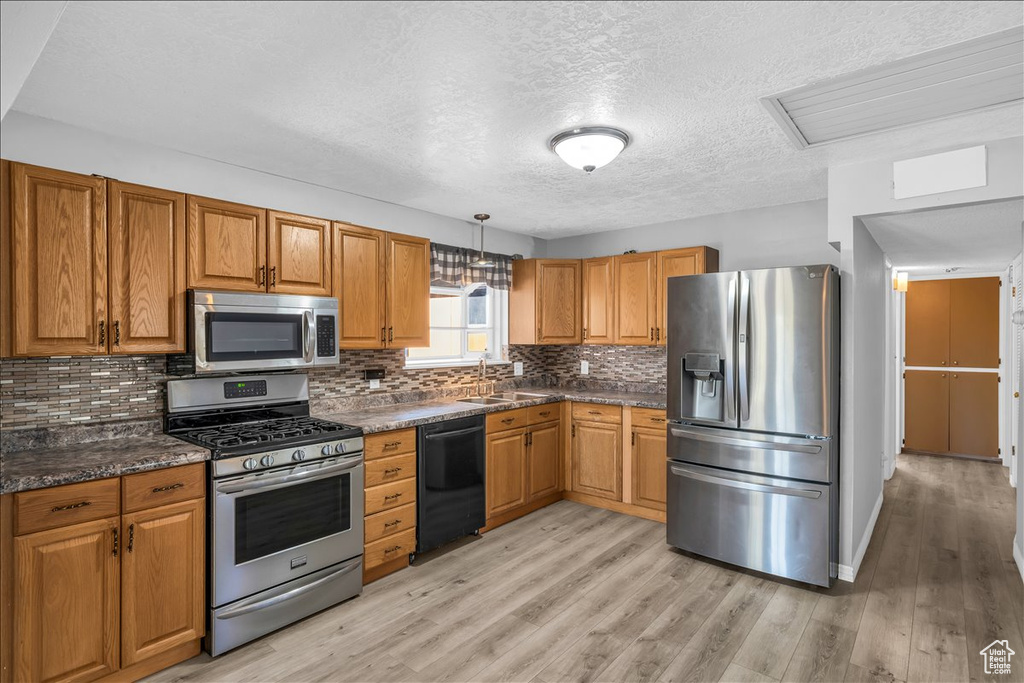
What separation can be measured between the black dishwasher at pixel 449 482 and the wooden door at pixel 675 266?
172cm

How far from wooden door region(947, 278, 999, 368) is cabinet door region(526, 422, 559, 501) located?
5.06 meters

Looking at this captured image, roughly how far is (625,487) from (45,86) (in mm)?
4137

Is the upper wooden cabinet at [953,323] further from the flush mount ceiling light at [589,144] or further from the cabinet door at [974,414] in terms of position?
the flush mount ceiling light at [589,144]

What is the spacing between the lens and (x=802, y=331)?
118 inches

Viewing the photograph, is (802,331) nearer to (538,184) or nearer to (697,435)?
(697,435)

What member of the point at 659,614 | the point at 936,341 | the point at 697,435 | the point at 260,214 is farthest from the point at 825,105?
the point at 936,341

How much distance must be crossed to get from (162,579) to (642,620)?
88.7 inches

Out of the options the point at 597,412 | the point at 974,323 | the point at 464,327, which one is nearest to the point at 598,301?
the point at 597,412

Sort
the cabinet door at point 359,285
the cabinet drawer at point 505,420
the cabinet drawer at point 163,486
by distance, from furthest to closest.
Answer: the cabinet drawer at point 505,420, the cabinet door at point 359,285, the cabinet drawer at point 163,486

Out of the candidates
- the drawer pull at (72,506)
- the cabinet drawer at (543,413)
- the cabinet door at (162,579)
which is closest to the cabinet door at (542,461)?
the cabinet drawer at (543,413)

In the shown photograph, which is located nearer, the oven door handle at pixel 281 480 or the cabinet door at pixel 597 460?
the oven door handle at pixel 281 480

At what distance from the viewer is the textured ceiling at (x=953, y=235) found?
312cm

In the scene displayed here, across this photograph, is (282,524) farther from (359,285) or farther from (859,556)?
(859,556)

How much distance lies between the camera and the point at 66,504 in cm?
201
